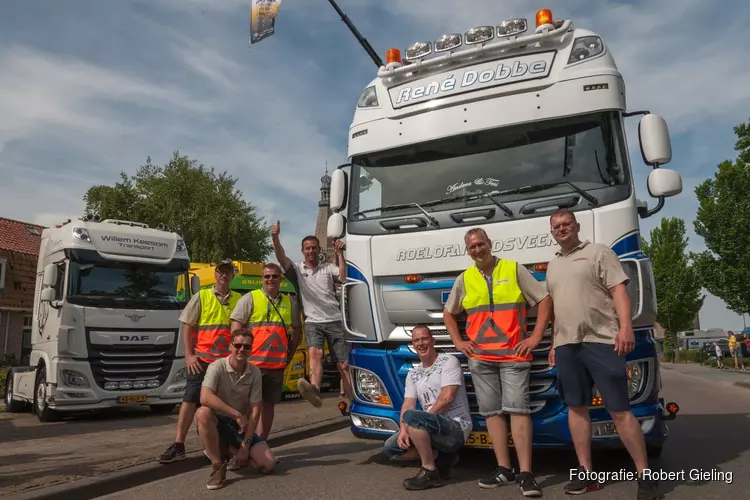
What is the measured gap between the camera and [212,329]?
6.30 m

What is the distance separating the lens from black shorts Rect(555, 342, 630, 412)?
4531mm

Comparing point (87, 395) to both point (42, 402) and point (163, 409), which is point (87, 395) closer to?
point (42, 402)

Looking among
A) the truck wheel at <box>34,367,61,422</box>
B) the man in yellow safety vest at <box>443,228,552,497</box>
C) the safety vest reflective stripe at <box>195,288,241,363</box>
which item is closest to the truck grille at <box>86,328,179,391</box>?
Result: the truck wheel at <box>34,367,61,422</box>

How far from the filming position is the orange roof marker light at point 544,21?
5660 millimetres

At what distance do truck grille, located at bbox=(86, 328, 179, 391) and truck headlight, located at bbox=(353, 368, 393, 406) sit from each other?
6184mm

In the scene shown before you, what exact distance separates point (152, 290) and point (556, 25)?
26.6 ft

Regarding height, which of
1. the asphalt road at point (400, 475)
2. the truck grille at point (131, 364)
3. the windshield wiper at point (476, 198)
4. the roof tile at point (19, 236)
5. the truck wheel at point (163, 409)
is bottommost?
the truck wheel at point (163, 409)

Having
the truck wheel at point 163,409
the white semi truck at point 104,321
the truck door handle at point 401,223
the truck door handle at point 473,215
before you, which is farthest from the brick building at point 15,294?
the truck door handle at point 473,215

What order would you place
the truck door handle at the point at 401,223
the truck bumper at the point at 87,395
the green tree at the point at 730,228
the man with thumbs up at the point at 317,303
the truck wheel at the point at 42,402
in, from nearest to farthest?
1. the truck door handle at the point at 401,223
2. the man with thumbs up at the point at 317,303
3. the truck bumper at the point at 87,395
4. the truck wheel at the point at 42,402
5. the green tree at the point at 730,228

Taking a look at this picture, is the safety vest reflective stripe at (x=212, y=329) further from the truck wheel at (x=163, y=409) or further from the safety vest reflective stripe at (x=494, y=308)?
the truck wheel at (x=163, y=409)

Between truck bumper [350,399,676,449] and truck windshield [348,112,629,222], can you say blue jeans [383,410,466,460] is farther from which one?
truck windshield [348,112,629,222]

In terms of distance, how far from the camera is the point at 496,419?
16.2 ft

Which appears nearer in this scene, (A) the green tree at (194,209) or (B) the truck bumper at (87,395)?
(B) the truck bumper at (87,395)

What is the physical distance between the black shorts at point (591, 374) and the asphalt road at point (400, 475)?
0.65 metres
